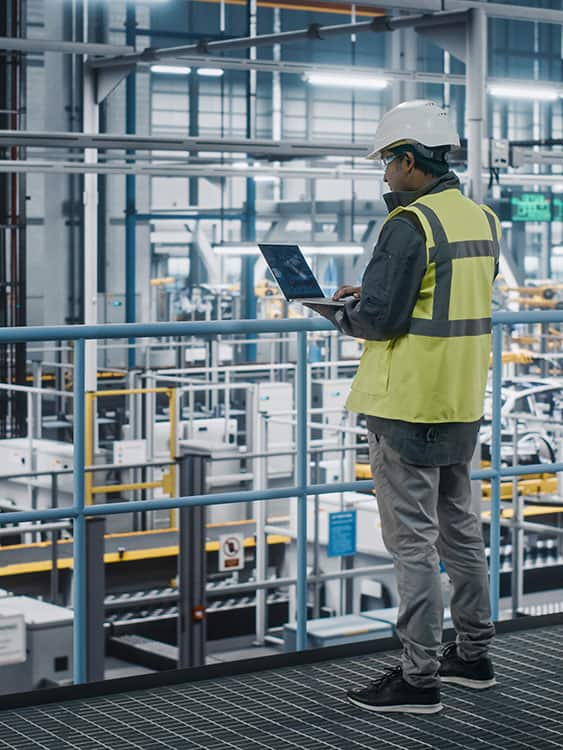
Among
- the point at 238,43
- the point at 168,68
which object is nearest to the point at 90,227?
the point at 238,43

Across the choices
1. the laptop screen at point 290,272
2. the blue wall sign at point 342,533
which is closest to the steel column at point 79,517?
the laptop screen at point 290,272

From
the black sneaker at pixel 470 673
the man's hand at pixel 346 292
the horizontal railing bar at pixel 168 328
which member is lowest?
the black sneaker at pixel 470 673

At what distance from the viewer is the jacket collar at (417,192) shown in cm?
328

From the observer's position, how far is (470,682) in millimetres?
3703

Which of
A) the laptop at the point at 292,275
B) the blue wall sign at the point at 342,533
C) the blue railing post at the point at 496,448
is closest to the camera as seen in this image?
the laptop at the point at 292,275

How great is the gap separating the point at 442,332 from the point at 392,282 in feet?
0.68

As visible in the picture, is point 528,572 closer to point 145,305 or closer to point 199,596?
point 199,596

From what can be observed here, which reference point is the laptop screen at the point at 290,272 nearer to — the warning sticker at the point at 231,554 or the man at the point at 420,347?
the man at the point at 420,347

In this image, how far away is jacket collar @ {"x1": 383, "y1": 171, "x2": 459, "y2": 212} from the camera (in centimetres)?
328

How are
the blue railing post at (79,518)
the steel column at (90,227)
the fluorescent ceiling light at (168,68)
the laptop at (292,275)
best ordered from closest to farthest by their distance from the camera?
the laptop at (292,275) < the blue railing post at (79,518) < the steel column at (90,227) < the fluorescent ceiling light at (168,68)

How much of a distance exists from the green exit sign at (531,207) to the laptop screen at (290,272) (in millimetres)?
11971

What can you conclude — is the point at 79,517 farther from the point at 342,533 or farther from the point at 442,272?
the point at 342,533

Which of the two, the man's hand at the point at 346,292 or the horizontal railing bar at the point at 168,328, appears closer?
the man's hand at the point at 346,292

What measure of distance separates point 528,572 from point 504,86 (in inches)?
178
